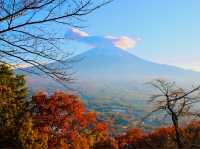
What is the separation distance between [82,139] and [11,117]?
6.36 m

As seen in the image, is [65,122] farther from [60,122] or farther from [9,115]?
[9,115]

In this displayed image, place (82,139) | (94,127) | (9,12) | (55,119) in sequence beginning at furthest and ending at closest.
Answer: (94,127)
(55,119)
(82,139)
(9,12)

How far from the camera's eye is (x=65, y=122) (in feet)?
126

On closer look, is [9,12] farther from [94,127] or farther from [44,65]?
[94,127]

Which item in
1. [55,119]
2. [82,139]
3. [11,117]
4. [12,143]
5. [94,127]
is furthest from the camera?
[94,127]

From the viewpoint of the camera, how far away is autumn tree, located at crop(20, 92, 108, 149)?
3600 cm

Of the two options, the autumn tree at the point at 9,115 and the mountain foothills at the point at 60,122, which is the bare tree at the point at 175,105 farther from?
the mountain foothills at the point at 60,122

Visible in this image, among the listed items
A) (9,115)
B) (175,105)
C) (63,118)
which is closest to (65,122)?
(63,118)

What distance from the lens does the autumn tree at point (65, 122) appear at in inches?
1417

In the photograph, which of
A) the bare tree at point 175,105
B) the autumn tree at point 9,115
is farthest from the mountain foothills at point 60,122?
the bare tree at point 175,105

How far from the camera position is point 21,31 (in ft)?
29.3

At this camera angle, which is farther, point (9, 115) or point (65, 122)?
point (65, 122)

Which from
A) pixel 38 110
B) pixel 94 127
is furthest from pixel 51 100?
pixel 94 127

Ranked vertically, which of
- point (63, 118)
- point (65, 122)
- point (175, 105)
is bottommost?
point (65, 122)
